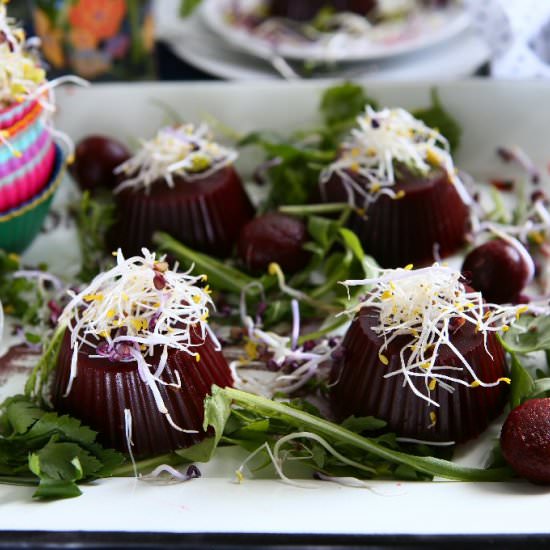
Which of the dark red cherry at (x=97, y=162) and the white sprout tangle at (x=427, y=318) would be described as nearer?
the white sprout tangle at (x=427, y=318)

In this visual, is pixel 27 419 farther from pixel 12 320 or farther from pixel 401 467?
pixel 401 467

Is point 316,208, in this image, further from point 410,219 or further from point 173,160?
point 173,160

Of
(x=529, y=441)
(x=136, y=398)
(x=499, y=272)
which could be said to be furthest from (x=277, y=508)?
(x=499, y=272)

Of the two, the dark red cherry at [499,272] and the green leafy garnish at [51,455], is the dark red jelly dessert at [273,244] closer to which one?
the dark red cherry at [499,272]

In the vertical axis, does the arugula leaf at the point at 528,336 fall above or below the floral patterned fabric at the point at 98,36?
below

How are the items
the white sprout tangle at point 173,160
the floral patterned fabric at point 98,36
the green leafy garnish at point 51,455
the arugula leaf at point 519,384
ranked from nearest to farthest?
1. the green leafy garnish at point 51,455
2. the arugula leaf at point 519,384
3. the white sprout tangle at point 173,160
4. the floral patterned fabric at point 98,36

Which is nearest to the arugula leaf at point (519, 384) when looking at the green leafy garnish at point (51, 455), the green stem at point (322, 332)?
the green stem at point (322, 332)

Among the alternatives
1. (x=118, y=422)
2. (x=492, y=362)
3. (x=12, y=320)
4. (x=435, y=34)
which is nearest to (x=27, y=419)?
(x=118, y=422)
